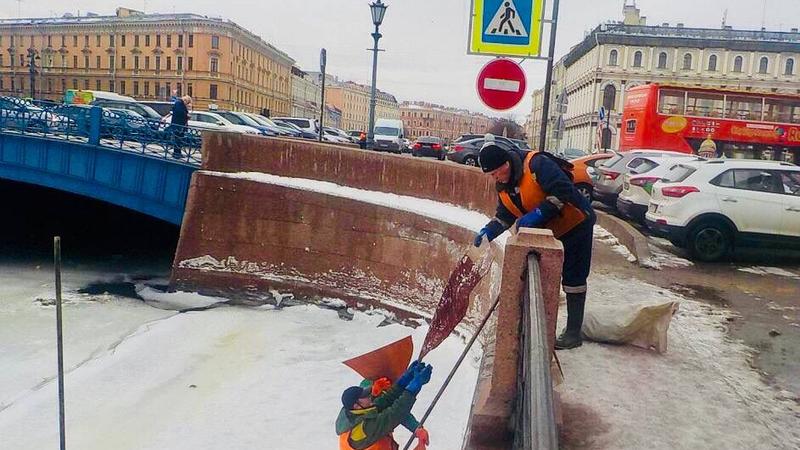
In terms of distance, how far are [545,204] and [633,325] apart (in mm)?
1557

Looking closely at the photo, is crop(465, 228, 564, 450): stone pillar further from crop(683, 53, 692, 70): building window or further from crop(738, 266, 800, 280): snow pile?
crop(683, 53, 692, 70): building window

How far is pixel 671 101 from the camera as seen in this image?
2306cm

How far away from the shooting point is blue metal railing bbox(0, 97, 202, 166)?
52.4 feet

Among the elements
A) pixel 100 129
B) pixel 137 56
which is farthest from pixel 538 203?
pixel 137 56

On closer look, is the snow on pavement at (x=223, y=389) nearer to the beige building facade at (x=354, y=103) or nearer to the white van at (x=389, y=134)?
the white van at (x=389, y=134)

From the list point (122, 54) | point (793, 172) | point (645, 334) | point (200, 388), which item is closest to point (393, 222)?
point (200, 388)

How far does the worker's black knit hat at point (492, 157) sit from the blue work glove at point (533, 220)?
15.4 inches

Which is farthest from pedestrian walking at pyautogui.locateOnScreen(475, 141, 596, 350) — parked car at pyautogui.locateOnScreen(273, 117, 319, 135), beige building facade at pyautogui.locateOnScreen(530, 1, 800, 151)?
beige building facade at pyautogui.locateOnScreen(530, 1, 800, 151)

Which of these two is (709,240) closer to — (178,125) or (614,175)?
(614,175)

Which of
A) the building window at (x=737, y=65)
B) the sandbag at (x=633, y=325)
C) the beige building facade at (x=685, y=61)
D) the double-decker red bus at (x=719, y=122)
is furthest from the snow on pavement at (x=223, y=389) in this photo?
the building window at (x=737, y=65)

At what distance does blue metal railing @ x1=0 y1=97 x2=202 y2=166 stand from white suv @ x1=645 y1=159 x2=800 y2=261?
11009 millimetres

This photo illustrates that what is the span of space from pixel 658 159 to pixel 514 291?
11018 millimetres

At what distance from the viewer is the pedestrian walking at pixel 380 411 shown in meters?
4.12

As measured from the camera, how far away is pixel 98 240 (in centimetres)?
2238
